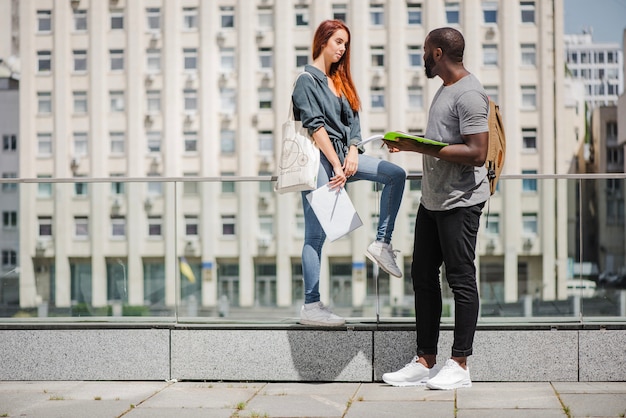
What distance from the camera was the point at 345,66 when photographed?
557cm

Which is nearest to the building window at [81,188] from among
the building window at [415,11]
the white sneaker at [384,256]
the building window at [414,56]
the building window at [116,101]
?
the white sneaker at [384,256]

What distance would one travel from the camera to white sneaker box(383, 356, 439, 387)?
5.33m

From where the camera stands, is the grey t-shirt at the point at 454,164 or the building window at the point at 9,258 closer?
the grey t-shirt at the point at 454,164

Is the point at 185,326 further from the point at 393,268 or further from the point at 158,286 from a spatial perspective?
the point at 393,268

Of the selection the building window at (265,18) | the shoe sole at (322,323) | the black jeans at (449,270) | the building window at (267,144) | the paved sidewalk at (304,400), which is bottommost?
the paved sidewalk at (304,400)

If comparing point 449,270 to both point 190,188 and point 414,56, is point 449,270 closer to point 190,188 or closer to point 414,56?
point 190,188

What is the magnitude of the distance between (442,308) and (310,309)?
2.38 ft

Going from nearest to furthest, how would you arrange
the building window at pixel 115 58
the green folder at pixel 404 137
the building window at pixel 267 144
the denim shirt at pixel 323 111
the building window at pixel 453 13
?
the green folder at pixel 404 137 → the denim shirt at pixel 323 111 → the building window at pixel 267 144 → the building window at pixel 453 13 → the building window at pixel 115 58

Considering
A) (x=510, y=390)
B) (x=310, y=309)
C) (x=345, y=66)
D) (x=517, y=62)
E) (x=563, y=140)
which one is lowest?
(x=510, y=390)

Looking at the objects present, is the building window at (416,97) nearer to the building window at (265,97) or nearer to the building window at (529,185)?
the building window at (265,97)

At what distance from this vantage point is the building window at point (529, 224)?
602 centimetres

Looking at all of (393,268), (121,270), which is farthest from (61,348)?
(393,268)

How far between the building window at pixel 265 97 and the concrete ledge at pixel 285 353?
71855 mm

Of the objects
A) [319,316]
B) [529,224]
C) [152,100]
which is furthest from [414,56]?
[319,316]
